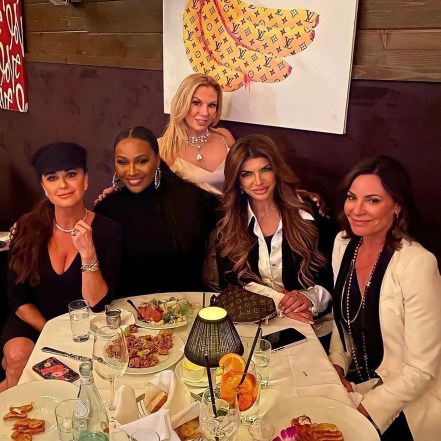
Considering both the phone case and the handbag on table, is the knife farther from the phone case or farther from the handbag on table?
the handbag on table

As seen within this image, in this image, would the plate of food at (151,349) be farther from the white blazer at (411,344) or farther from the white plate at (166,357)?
the white blazer at (411,344)

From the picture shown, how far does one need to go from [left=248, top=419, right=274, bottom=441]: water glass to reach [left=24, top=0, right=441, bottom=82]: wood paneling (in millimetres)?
1633

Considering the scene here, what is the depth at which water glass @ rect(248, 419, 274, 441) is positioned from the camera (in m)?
1.33

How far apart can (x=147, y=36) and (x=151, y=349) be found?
2.35 meters

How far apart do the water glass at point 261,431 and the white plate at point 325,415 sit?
0.10 ft

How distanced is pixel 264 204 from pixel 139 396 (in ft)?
3.88

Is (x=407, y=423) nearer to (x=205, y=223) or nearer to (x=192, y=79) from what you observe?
(x=205, y=223)

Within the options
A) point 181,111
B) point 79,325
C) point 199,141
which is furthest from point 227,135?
point 79,325

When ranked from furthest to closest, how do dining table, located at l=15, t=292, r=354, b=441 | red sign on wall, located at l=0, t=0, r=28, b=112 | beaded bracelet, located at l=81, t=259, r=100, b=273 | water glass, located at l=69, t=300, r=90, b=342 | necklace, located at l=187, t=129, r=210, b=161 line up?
red sign on wall, located at l=0, t=0, r=28, b=112, necklace, located at l=187, t=129, r=210, b=161, beaded bracelet, located at l=81, t=259, r=100, b=273, water glass, located at l=69, t=300, r=90, b=342, dining table, located at l=15, t=292, r=354, b=441

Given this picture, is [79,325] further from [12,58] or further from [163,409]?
[12,58]

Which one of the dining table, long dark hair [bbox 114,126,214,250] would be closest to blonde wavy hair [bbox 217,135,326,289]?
long dark hair [bbox 114,126,214,250]

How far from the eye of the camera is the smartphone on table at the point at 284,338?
176cm

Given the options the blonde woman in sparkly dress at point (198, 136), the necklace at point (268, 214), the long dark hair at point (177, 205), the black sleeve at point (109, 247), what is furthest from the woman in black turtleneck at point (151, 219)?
the blonde woman in sparkly dress at point (198, 136)

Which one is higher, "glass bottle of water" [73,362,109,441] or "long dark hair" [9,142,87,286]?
"long dark hair" [9,142,87,286]
